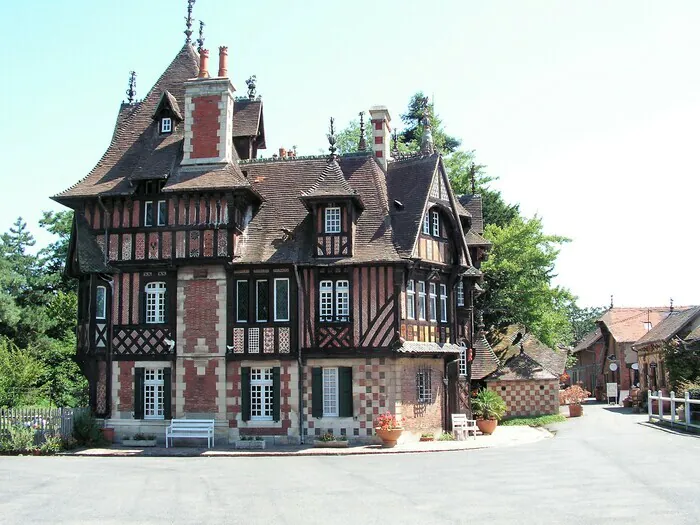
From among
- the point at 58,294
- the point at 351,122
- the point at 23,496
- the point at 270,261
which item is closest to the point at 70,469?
the point at 23,496

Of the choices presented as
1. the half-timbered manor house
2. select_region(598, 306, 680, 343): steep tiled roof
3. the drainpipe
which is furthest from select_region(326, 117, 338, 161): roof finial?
select_region(598, 306, 680, 343): steep tiled roof

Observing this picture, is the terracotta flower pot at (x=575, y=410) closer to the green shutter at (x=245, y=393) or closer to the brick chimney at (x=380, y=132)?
the brick chimney at (x=380, y=132)

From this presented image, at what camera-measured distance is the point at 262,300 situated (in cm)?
2669

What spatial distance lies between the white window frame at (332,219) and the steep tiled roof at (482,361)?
38.6 ft

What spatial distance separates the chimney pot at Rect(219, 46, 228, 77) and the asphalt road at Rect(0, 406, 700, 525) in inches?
528

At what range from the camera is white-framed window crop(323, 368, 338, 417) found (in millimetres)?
26234

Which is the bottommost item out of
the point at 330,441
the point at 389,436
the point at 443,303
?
the point at 330,441

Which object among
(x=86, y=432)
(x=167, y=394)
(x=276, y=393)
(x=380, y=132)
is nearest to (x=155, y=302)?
(x=167, y=394)

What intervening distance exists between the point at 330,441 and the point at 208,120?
11493 millimetres

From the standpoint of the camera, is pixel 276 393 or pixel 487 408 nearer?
pixel 276 393

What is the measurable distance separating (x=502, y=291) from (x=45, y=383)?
2288 centimetres

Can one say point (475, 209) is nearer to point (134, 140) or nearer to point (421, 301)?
point (421, 301)

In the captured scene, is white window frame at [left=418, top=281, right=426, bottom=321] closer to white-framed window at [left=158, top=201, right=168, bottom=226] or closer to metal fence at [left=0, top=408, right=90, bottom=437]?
white-framed window at [left=158, top=201, right=168, bottom=226]

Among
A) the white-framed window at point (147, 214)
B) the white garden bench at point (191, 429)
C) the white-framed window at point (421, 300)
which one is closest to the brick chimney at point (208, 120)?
the white-framed window at point (147, 214)
